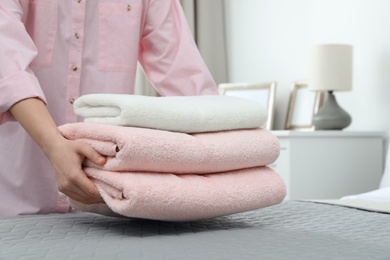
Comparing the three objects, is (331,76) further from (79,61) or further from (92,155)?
(92,155)

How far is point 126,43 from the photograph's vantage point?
4.32 ft

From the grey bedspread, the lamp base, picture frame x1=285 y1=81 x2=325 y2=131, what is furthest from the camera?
picture frame x1=285 y1=81 x2=325 y2=131

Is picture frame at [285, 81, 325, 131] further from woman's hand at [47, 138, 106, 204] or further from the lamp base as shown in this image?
woman's hand at [47, 138, 106, 204]

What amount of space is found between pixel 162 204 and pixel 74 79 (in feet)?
1.65

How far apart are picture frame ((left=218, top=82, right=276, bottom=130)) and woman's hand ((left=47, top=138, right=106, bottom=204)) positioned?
2611 mm

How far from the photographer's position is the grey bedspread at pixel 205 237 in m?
0.71

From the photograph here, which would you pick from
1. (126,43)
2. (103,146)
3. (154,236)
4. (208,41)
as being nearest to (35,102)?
(103,146)

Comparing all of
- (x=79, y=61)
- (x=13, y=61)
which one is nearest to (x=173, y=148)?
(x=13, y=61)

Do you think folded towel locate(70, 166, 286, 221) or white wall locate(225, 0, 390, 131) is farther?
white wall locate(225, 0, 390, 131)

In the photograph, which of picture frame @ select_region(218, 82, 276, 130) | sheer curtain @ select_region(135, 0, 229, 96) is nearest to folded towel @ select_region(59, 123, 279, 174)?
picture frame @ select_region(218, 82, 276, 130)

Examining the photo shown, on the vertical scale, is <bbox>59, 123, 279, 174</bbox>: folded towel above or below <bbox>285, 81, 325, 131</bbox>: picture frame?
above

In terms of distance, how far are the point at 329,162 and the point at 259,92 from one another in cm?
80

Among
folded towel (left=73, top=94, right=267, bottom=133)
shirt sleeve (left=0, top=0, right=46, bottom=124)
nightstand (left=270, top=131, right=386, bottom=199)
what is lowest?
nightstand (left=270, top=131, right=386, bottom=199)

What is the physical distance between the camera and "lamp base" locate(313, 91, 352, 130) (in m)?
3.02
